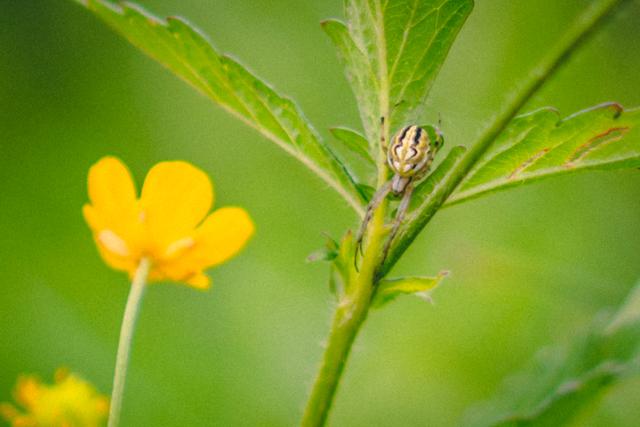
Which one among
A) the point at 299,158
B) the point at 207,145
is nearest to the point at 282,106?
the point at 299,158

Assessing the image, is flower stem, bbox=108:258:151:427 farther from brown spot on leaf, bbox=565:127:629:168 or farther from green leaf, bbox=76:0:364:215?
brown spot on leaf, bbox=565:127:629:168

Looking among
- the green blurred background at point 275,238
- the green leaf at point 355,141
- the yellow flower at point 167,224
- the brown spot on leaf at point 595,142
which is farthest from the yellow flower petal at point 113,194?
the green blurred background at point 275,238

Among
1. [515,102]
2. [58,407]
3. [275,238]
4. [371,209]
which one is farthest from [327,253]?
[275,238]

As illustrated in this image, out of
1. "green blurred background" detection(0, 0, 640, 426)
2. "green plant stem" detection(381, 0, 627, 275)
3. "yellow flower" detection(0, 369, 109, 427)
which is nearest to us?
"green plant stem" detection(381, 0, 627, 275)

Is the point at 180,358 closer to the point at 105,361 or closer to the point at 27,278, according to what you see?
the point at 105,361

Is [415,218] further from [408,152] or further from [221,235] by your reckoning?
[221,235]

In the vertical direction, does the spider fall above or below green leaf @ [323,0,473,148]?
below

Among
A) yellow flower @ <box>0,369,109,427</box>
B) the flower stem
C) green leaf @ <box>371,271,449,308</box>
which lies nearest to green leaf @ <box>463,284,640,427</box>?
green leaf @ <box>371,271,449,308</box>
